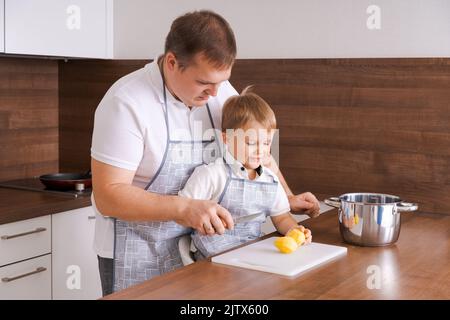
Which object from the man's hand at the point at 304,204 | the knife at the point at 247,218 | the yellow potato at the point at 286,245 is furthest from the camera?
the man's hand at the point at 304,204

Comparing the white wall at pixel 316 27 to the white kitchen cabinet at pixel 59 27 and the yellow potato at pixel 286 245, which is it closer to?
the white kitchen cabinet at pixel 59 27

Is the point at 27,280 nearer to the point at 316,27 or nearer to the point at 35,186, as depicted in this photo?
the point at 35,186

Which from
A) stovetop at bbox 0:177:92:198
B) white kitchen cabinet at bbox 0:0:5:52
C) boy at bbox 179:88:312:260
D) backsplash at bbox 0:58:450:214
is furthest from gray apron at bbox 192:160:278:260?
white kitchen cabinet at bbox 0:0:5:52

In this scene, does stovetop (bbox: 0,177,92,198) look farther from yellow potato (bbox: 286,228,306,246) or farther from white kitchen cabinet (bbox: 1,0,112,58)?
yellow potato (bbox: 286,228,306,246)

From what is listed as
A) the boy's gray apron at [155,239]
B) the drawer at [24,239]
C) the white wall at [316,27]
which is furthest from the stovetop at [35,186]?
the boy's gray apron at [155,239]

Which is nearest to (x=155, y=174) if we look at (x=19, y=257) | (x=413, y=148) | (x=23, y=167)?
(x=19, y=257)

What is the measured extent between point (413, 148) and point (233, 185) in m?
0.81

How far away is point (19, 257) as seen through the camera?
225 cm

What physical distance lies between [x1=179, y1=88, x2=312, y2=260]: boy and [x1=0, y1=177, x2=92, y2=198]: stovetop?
89 cm

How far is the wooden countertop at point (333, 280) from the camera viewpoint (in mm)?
1281

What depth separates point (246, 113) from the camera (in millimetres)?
1709

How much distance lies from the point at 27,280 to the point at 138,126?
0.95 meters

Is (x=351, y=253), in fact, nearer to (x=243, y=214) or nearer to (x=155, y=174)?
(x=243, y=214)

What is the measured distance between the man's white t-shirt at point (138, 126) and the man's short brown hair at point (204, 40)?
149 mm
